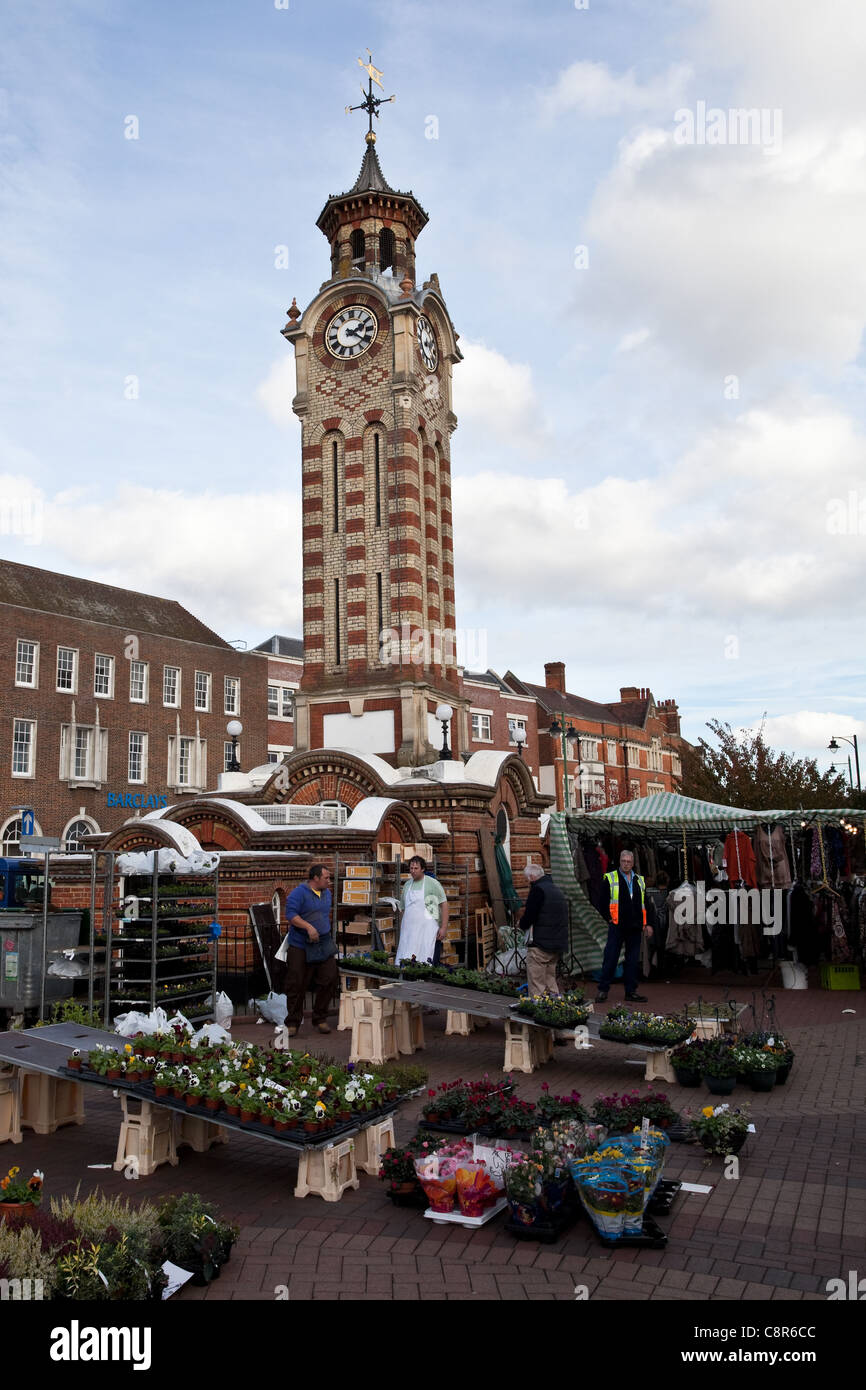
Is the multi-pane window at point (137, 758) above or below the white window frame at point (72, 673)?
below

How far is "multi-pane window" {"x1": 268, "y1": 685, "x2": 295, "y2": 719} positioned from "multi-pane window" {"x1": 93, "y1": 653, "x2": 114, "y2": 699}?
10.6 m

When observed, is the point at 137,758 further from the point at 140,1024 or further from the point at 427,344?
the point at 140,1024

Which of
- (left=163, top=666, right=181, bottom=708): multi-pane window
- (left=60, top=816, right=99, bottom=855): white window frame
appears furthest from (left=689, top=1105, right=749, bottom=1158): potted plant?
(left=163, top=666, right=181, bottom=708): multi-pane window

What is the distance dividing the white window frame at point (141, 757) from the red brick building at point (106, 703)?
5cm

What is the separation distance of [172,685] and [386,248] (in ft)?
79.1

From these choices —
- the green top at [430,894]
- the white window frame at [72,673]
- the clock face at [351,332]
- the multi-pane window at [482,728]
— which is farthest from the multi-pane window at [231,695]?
the green top at [430,894]

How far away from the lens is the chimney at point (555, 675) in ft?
224

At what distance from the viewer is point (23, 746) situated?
37.8 metres

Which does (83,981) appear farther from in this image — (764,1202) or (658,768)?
(658,768)

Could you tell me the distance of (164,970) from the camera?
45.1ft

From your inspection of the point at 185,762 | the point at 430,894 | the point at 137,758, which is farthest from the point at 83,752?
the point at 430,894

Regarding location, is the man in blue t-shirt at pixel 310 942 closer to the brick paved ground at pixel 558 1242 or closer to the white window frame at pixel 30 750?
the brick paved ground at pixel 558 1242
